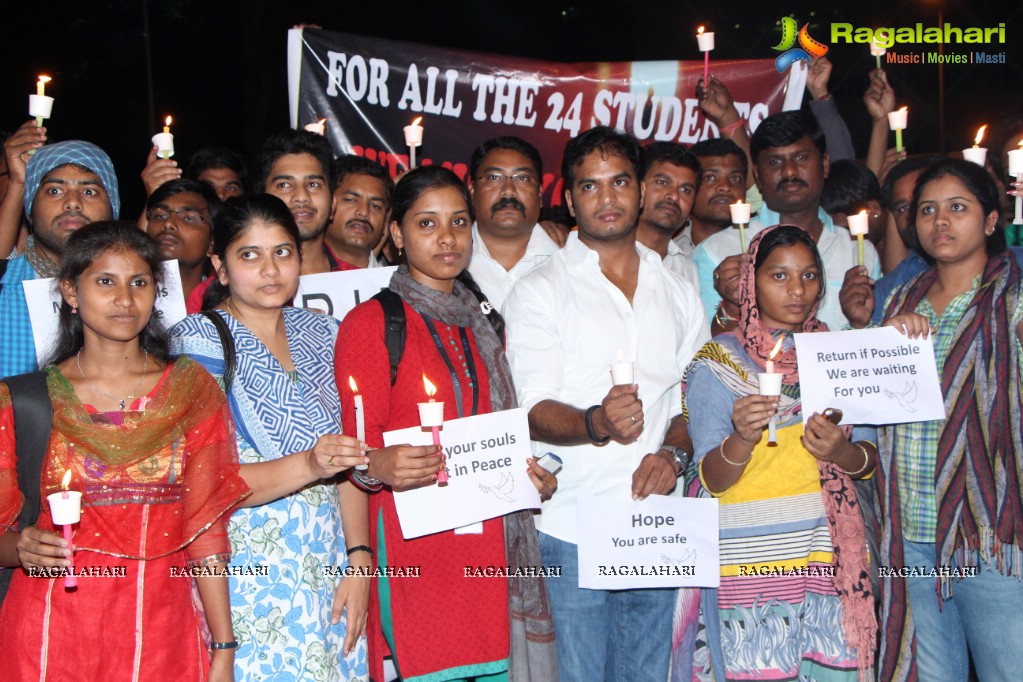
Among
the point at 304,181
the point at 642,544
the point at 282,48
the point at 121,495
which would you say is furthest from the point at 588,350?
the point at 282,48

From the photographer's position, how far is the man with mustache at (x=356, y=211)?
483cm

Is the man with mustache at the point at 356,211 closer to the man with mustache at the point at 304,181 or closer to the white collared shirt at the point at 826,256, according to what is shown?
the man with mustache at the point at 304,181

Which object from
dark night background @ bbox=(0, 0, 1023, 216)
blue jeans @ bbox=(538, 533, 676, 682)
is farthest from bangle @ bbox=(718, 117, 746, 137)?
blue jeans @ bbox=(538, 533, 676, 682)

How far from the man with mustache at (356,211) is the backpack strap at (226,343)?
168 cm

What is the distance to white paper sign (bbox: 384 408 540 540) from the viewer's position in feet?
10.3

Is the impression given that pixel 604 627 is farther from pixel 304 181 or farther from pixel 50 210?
pixel 50 210

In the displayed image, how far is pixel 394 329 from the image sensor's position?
3.28m

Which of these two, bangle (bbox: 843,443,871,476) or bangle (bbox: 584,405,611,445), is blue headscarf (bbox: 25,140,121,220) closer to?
bangle (bbox: 584,405,611,445)

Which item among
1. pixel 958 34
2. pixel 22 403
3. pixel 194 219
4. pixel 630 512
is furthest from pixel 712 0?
pixel 22 403

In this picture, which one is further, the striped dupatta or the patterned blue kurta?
the striped dupatta

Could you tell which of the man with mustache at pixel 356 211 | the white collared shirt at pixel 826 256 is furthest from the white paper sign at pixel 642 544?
the man with mustache at pixel 356 211

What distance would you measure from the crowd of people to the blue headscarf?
1cm

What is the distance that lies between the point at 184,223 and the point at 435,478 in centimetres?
211

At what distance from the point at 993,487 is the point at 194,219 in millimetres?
3599
